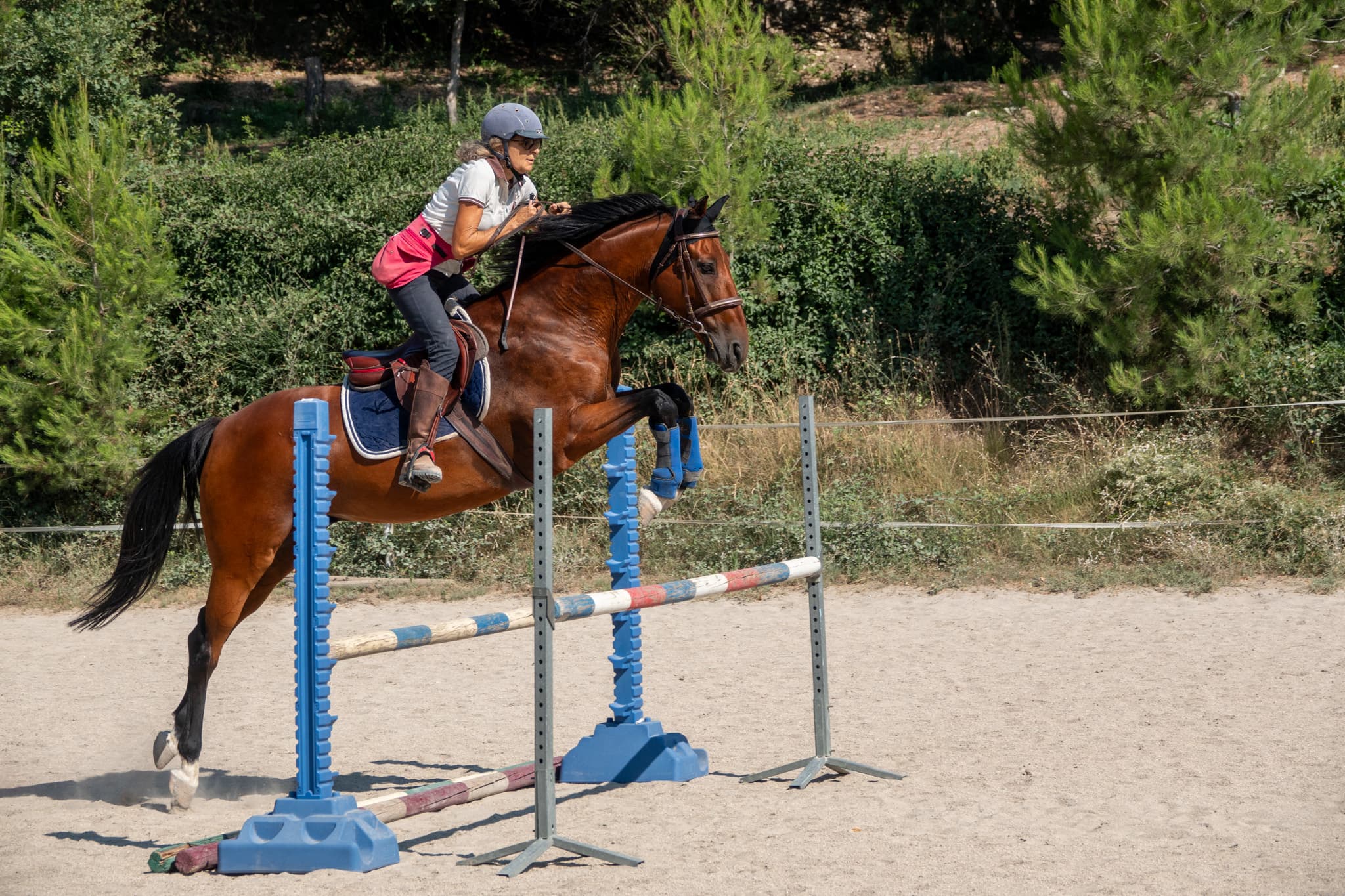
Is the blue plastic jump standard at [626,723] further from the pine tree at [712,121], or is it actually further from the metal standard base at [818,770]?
the pine tree at [712,121]

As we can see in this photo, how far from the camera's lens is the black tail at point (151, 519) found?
5.26m

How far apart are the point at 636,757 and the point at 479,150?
2517mm

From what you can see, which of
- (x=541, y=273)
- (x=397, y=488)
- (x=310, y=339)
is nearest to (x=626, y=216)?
(x=541, y=273)

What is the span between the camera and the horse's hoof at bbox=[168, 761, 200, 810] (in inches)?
188

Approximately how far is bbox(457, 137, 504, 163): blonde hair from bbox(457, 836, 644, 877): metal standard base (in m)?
2.54

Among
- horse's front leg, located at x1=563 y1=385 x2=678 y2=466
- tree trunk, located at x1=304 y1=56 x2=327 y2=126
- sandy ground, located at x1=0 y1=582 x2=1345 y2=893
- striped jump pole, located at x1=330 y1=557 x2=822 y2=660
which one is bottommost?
sandy ground, located at x1=0 y1=582 x2=1345 y2=893

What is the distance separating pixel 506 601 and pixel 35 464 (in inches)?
186

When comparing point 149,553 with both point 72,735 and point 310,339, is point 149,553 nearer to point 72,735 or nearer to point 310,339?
point 72,735

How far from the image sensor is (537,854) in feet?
12.6

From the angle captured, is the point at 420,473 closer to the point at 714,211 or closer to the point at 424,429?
the point at 424,429

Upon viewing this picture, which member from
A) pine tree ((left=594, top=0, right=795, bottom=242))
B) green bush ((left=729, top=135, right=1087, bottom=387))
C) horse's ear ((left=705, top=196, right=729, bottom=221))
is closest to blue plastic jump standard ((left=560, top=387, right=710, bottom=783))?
horse's ear ((left=705, top=196, right=729, bottom=221))

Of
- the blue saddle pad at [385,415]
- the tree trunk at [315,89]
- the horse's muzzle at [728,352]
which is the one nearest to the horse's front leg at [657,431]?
the horse's muzzle at [728,352]

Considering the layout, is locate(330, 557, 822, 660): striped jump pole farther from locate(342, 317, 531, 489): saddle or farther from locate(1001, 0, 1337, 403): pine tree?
locate(1001, 0, 1337, 403): pine tree

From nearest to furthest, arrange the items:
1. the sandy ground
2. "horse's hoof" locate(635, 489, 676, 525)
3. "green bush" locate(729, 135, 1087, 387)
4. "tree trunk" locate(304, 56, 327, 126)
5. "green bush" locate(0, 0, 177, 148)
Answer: the sandy ground → "horse's hoof" locate(635, 489, 676, 525) → "green bush" locate(729, 135, 1087, 387) → "green bush" locate(0, 0, 177, 148) → "tree trunk" locate(304, 56, 327, 126)
